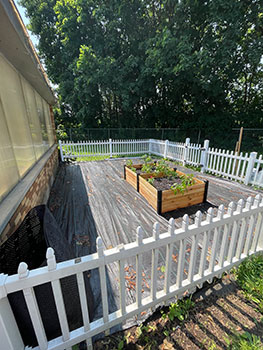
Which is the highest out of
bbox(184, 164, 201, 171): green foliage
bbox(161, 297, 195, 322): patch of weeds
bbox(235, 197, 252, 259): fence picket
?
bbox(235, 197, 252, 259): fence picket

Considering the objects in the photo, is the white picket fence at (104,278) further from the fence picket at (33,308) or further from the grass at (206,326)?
the grass at (206,326)

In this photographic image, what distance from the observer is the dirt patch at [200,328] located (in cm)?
129

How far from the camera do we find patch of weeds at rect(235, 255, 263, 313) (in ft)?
5.43

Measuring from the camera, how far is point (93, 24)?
1082cm

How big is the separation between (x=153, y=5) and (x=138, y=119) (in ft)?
26.3

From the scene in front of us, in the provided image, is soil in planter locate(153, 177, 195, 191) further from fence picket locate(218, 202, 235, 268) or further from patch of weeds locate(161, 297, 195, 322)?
patch of weeds locate(161, 297, 195, 322)

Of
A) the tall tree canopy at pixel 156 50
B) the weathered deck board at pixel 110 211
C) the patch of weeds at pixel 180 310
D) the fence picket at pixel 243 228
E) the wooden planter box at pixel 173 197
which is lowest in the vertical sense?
Answer: the weathered deck board at pixel 110 211

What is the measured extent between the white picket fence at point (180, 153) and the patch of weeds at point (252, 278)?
325 cm

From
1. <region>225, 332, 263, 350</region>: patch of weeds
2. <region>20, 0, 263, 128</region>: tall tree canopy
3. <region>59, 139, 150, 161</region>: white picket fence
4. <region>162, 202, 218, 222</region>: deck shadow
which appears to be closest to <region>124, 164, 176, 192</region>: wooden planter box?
<region>162, 202, 218, 222</region>: deck shadow

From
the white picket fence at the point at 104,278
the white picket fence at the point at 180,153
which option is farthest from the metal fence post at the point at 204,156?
the white picket fence at the point at 104,278

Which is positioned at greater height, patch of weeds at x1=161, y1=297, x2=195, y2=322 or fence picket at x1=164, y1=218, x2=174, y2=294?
fence picket at x1=164, y1=218, x2=174, y2=294

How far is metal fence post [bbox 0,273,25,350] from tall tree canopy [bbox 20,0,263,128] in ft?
33.9

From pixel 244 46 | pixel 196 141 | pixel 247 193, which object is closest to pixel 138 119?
pixel 196 141

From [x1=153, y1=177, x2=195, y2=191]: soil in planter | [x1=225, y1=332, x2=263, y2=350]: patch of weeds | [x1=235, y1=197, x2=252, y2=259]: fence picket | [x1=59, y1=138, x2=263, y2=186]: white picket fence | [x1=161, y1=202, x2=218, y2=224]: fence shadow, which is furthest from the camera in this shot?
[x1=59, y1=138, x2=263, y2=186]: white picket fence
